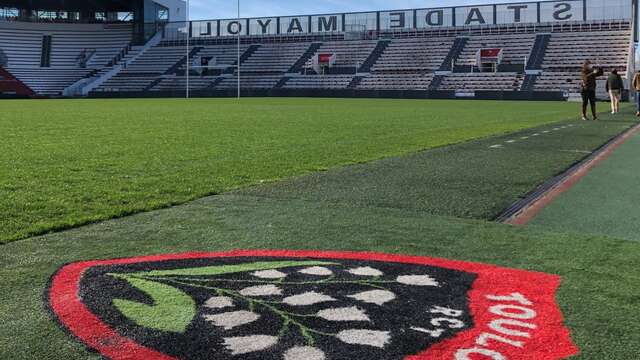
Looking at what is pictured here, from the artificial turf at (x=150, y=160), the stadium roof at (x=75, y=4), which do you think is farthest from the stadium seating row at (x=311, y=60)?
the artificial turf at (x=150, y=160)

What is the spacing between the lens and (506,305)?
102 inches

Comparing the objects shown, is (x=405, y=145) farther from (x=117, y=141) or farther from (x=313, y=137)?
(x=117, y=141)

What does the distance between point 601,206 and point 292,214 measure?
2.49 metres

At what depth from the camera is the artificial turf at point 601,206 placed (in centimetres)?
420

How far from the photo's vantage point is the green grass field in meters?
2.58

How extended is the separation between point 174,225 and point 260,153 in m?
4.72

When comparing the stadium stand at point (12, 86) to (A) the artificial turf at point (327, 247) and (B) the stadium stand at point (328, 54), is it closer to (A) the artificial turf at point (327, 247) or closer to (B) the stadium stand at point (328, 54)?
(B) the stadium stand at point (328, 54)

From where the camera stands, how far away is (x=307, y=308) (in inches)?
98.7

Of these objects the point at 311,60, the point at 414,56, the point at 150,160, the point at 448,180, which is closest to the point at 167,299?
the point at 448,180

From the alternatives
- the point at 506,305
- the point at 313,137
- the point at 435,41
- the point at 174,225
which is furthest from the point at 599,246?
the point at 435,41

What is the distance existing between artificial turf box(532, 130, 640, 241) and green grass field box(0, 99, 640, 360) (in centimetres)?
28

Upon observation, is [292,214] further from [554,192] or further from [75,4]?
[75,4]

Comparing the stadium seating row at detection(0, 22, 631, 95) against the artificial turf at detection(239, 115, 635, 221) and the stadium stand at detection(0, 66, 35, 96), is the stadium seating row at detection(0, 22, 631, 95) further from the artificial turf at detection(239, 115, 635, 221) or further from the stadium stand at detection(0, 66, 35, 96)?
the artificial turf at detection(239, 115, 635, 221)

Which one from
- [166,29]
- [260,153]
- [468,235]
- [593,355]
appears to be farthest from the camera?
[166,29]
